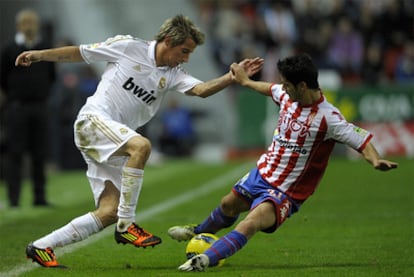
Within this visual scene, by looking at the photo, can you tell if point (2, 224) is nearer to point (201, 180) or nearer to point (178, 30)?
point (178, 30)

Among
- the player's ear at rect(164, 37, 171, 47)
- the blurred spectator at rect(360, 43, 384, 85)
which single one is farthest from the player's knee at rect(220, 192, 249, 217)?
the blurred spectator at rect(360, 43, 384, 85)

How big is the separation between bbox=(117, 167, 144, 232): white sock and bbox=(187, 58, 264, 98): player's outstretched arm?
100cm

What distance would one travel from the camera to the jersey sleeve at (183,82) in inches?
329

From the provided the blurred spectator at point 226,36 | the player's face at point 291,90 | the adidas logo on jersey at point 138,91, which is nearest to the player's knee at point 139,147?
the adidas logo on jersey at point 138,91

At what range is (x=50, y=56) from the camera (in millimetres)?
8109

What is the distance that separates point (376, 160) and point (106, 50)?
2.47 m

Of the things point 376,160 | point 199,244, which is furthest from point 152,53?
point 376,160

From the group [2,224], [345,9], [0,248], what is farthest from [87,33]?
[0,248]

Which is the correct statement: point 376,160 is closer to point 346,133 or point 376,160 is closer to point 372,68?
point 346,133

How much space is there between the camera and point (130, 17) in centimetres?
2681

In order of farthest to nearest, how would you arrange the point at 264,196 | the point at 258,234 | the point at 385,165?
the point at 258,234 < the point at 264,196 < the point at 385,165

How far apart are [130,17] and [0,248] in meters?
18.2

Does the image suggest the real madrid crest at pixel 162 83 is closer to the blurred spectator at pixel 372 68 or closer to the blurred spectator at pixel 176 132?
the blurred spectator at pixel 176 132

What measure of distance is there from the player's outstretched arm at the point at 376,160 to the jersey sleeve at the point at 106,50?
2218 mm
